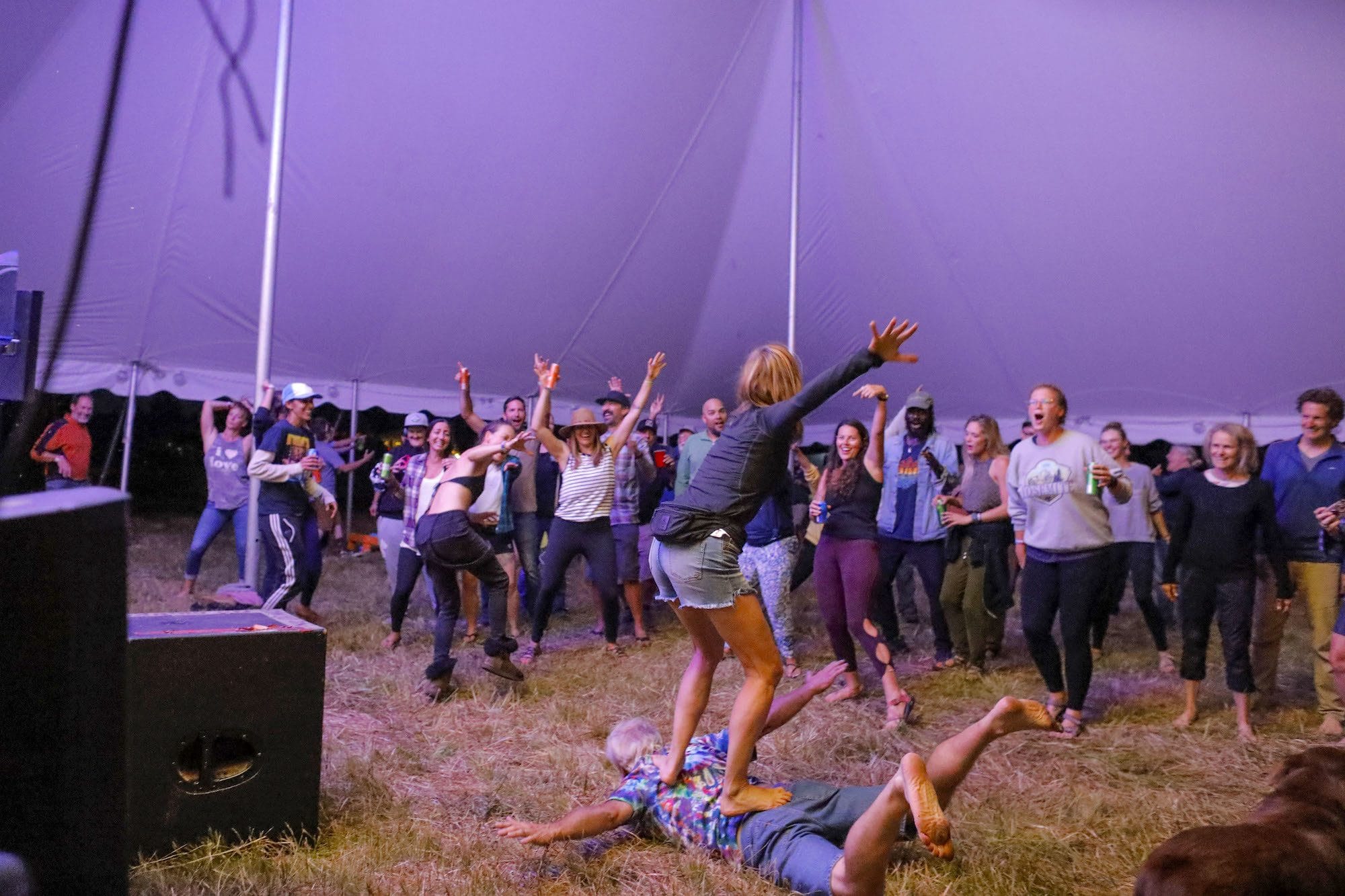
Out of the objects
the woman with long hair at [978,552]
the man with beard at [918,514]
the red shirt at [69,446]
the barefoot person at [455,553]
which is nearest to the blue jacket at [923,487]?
the man with beard at [918,514]

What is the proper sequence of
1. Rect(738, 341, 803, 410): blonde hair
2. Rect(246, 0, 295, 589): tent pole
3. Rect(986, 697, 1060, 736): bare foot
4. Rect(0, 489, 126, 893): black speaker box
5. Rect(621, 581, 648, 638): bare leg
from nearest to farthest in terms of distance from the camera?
Rect(0, 489, 126, 893): black speaker box
Rect(986, 697, 1060, 736): bare foot
Rect(738, 341, 803, 410): blonde hair
Rect(246, 0, 295, 589): tent pole
Rect(621, 581, 648, 638): bare leg

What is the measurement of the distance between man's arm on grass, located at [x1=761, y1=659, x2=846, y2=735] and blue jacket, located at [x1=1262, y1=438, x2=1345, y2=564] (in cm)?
269

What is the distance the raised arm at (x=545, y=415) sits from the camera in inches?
197

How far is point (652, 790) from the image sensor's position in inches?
120

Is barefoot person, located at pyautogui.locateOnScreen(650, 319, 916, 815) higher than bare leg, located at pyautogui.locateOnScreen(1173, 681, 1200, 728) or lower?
higher

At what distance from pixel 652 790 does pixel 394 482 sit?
4598 mm

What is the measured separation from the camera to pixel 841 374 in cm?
280

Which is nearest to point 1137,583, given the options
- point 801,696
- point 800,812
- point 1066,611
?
point 1066,611

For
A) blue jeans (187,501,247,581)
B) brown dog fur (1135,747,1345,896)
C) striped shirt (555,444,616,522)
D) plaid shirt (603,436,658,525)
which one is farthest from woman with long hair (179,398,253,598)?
brown dog fur (1135,747,1345,896)

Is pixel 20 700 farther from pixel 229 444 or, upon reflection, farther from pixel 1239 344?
pixel 1239 344

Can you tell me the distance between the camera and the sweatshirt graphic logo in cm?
443

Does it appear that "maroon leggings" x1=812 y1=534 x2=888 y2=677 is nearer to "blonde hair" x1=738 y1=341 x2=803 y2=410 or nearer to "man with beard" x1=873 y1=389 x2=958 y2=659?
"man with beard" x1=873 y1=389 x2=958 y2=659

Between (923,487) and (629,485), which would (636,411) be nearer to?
(629,485)

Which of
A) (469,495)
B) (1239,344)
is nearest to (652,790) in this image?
(469,495)
